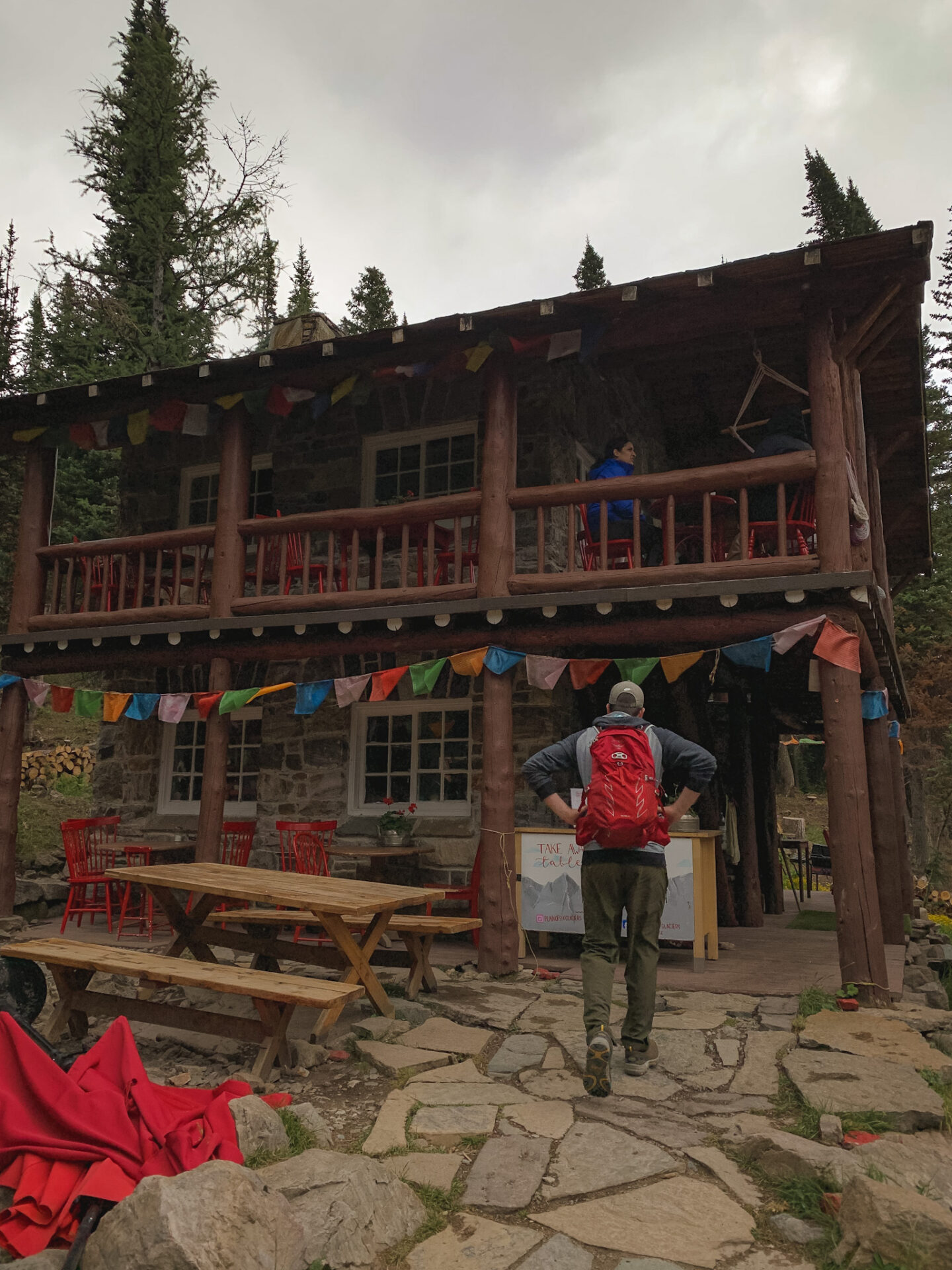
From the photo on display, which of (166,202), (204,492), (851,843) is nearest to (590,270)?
(166,202)

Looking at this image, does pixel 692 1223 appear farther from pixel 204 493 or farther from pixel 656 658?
pixel 204 493

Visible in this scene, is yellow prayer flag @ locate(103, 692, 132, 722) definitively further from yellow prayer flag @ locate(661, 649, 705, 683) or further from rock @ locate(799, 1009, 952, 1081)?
rock @ locate(799, 1009, 952, 1081)

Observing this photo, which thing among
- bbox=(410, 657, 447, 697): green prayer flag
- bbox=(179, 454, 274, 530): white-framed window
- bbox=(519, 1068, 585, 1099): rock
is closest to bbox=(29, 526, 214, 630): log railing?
bbox=(179, 454, 274, 530): white-framed window

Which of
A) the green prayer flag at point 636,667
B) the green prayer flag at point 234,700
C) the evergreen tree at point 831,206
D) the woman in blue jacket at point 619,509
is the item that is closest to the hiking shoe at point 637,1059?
the green prayer flag at point 636,667

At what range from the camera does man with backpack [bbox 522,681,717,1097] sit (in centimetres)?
430

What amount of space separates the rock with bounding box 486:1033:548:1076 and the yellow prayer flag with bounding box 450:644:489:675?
9.94 feet

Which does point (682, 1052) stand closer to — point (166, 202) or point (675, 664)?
point (675, 664)

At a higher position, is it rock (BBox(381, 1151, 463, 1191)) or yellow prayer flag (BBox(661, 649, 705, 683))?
yellow prayer flag (BBox(661, 649, 705, 683))

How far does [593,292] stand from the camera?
715 centimetres

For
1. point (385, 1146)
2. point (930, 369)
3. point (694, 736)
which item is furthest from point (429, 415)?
point (930, 369)

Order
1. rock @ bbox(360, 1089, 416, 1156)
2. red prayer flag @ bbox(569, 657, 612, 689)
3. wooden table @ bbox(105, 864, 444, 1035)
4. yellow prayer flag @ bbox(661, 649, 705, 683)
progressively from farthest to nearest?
red prayer flag @ bbox(569, 657, 612, 689)
yellow prayer flag @ bbox(661, 649, 705, 683)
wooden table @ bbox(105, 864, 444, 1035)
rock @ bbox(360, 1089, 416, 1156)

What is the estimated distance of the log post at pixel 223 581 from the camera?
27.7 ft

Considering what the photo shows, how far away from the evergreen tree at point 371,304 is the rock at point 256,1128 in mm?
26488

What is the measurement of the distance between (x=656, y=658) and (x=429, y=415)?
15.2 feet
